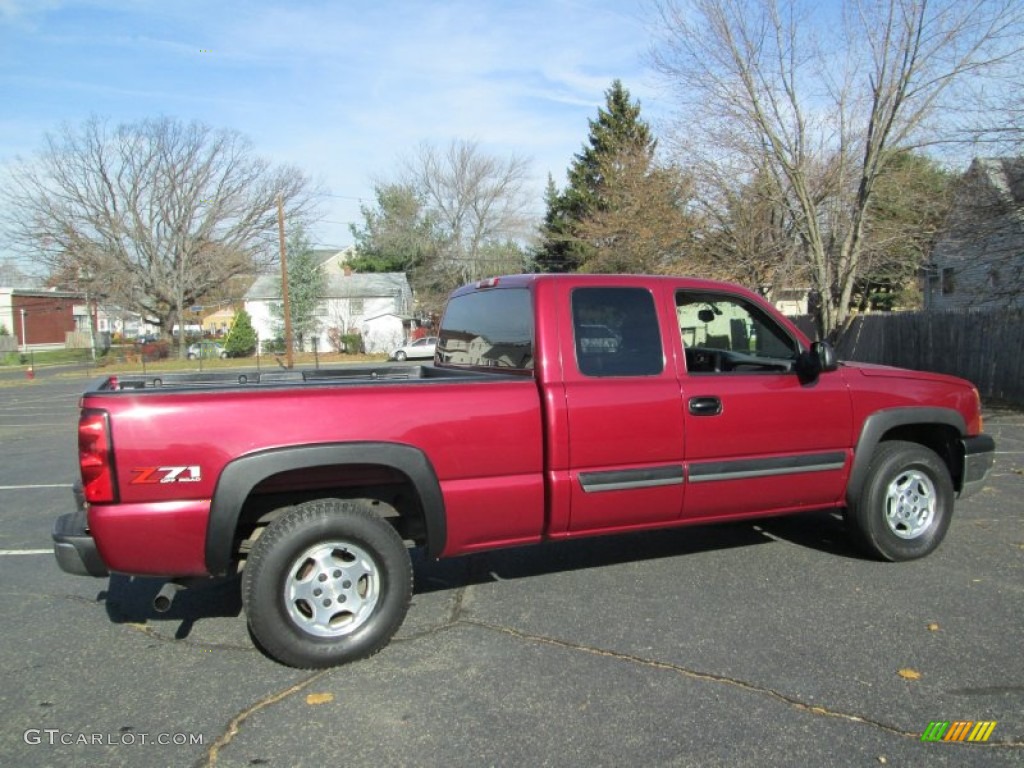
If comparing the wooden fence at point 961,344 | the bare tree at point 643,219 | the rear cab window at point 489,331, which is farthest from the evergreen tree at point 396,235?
the rear cab window at point 489,331

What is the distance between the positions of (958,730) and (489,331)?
3.05 meters

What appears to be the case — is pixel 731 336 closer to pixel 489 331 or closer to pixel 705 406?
pixel 705 406

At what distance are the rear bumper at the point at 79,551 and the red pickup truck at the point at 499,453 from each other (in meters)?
0.01

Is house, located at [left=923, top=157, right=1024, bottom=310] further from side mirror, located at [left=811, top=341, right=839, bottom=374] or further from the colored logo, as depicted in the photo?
the colored logo

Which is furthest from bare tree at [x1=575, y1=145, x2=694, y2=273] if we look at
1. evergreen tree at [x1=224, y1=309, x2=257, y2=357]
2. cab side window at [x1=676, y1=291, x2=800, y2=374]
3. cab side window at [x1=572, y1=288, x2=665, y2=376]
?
evergreen tree at [x1=224, y1=309, x2=257, y2=357]

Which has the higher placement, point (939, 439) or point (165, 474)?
point (165, 474)

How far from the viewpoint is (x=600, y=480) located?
399 centimetres

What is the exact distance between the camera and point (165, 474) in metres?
3.27

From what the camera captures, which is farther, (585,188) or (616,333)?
(585,188)

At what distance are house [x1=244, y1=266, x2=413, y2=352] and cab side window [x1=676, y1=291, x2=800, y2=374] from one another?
135 ft

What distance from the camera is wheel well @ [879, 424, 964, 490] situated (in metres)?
5.06

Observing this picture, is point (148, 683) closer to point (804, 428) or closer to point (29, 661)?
point (29, 661)

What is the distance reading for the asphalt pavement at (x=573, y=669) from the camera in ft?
9.53

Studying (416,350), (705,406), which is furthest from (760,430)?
(416,350)
